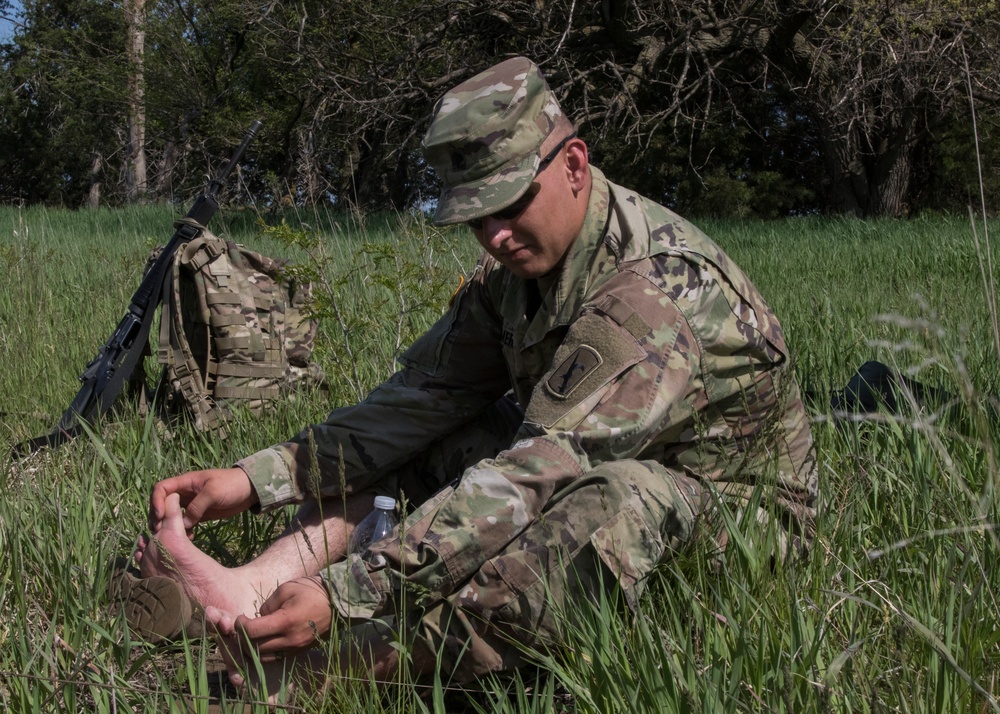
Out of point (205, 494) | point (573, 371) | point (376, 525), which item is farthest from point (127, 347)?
point (573, 371)

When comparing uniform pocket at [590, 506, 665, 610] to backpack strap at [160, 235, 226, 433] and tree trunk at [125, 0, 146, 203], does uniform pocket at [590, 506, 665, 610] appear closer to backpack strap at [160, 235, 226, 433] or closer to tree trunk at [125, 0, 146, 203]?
backpack strap at [160, 235, 226, 433]

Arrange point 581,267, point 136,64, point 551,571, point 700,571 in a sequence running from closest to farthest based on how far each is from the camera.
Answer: point 700,571, point 551,571, point 581,267, point 136,64

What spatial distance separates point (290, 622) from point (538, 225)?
95 cm

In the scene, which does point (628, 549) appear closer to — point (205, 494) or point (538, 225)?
point (538, 225)

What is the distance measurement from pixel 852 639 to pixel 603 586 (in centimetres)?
43

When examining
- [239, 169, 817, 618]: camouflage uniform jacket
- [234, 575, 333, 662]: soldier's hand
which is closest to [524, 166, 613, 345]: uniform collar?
[239, 169, 817, 618]: camouflage uniform jacket

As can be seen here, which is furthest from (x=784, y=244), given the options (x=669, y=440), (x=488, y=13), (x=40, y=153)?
(x=40, y=153)

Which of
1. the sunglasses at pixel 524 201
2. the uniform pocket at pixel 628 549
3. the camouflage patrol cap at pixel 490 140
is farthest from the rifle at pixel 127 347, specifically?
the uniform pocket at pixel 628 549

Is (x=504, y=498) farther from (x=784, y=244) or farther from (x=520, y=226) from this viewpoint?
(x=784, y=244)

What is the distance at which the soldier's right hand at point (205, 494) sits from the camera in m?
2.38

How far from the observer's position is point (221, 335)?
12.4ft

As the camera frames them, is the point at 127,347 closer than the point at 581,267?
No

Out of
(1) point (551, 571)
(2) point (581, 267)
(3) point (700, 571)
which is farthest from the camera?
(2) point (581, 267)

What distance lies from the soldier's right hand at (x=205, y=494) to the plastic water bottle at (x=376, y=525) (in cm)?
27
